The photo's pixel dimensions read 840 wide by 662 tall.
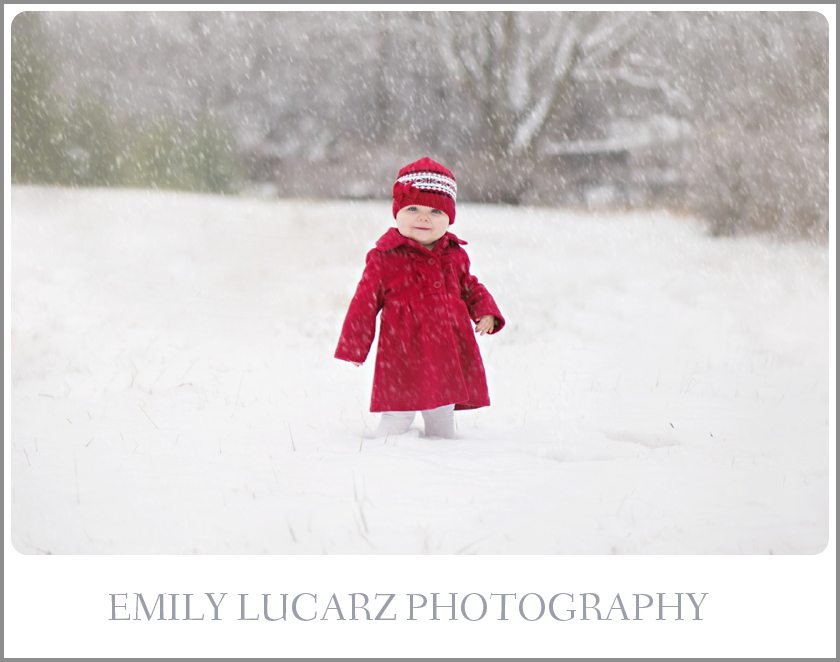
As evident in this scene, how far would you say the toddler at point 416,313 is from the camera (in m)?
3.17

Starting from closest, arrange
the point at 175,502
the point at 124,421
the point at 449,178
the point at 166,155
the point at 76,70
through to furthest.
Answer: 1. the point at 175,502
2. the point at 449,178
3. the point at 124,421
4. the point at 76,70
5. the point at 166,155

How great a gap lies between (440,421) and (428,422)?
55mm

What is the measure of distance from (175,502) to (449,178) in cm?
170

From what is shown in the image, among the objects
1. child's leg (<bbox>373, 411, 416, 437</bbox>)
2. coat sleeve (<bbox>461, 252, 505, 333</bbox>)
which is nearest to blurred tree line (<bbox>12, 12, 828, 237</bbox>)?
coat sleeve (<bbox>461, 252, 505, 333</bbox>)

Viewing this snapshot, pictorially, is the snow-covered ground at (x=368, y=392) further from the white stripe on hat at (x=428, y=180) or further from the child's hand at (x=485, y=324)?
the white stripe on hat at (x=428, y=180)

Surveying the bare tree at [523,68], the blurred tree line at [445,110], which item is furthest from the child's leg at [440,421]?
the bare tree at [523,68]

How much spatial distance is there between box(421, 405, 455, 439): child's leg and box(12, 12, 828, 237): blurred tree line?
14.8ft

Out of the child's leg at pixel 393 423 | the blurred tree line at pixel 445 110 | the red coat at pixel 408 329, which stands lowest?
the child's leg at pixel 393 423

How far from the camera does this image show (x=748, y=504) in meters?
2.84

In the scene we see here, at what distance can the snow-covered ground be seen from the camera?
2715 mm

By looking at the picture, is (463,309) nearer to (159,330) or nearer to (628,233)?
(159,330)

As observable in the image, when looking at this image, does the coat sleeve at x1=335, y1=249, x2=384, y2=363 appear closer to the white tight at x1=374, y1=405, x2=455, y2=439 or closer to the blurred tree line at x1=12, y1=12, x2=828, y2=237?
→ the white tight at x1=374, y1=405, x2=455, y2=439

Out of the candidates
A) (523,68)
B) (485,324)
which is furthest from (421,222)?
(523,68)

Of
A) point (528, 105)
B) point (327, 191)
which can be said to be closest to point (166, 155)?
point (327, 191)
